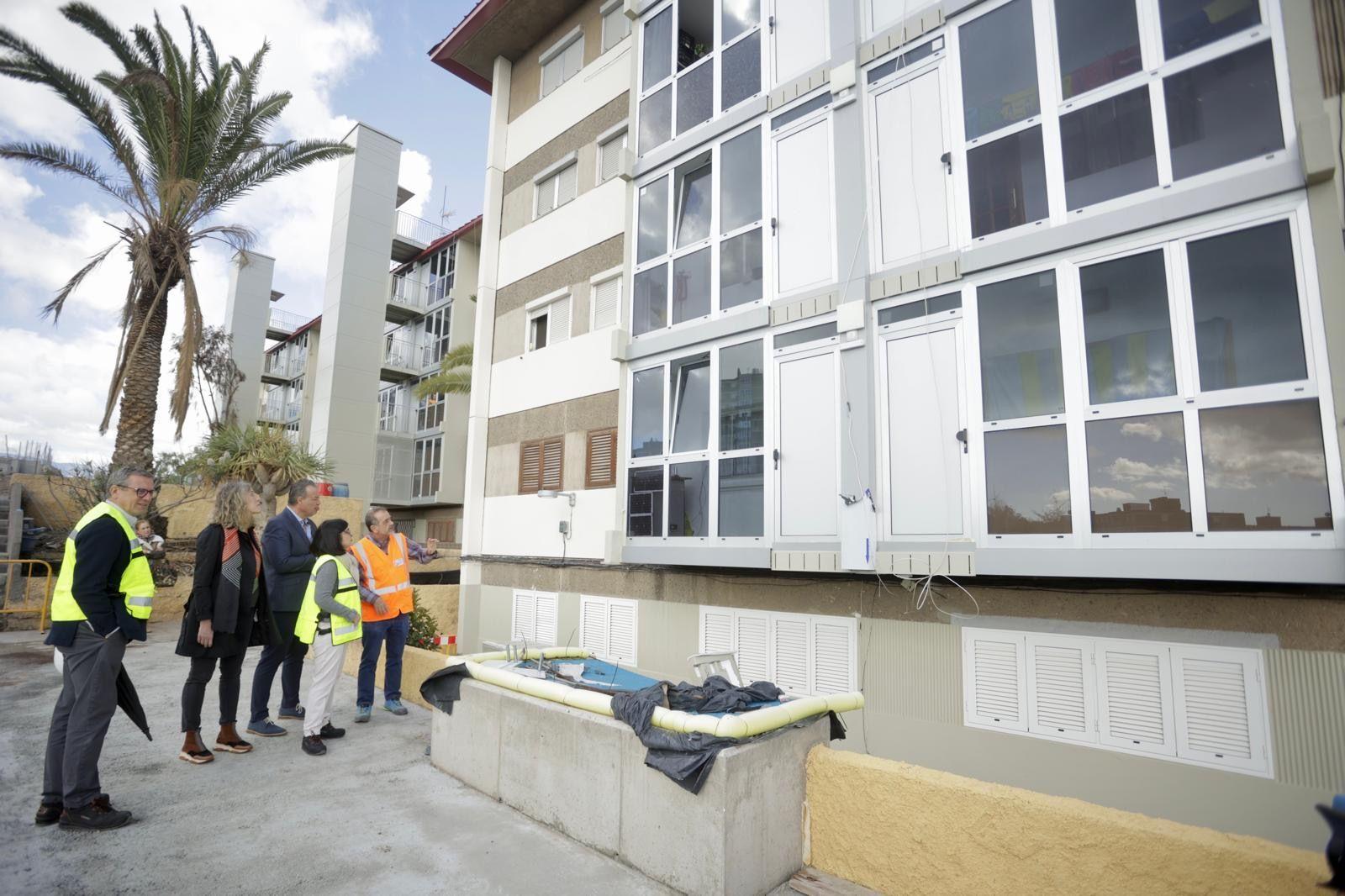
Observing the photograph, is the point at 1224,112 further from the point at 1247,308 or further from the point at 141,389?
the point at 141,389

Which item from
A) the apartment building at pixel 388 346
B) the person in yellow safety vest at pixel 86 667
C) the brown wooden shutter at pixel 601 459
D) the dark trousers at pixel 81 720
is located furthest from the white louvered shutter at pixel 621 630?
the apartment building at pixel 388 346

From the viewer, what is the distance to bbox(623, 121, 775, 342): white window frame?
26.7ft

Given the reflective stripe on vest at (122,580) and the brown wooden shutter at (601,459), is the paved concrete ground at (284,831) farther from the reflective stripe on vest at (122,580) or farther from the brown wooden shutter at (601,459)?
the brown wooden shutter at (601,459)

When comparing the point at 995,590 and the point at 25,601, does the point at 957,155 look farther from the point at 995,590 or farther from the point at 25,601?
the point at 25,601

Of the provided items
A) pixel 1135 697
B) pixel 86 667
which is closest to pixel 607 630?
pixel 1135 697

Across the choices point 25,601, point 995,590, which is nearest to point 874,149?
point 995,590

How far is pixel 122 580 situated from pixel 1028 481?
665cm

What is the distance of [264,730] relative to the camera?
6078mm

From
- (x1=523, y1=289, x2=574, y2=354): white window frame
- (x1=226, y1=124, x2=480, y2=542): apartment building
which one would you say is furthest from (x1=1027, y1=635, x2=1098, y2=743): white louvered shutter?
(x1=226, y1=124, x2=480, y2=542): apartment building

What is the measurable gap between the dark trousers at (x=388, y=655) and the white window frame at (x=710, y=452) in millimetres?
3063

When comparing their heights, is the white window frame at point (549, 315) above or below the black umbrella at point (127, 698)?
above

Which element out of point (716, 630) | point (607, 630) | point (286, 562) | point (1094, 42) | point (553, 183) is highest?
point (553, 183)

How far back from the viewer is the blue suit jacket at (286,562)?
6.08 m

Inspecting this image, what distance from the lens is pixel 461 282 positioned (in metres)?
27.1
